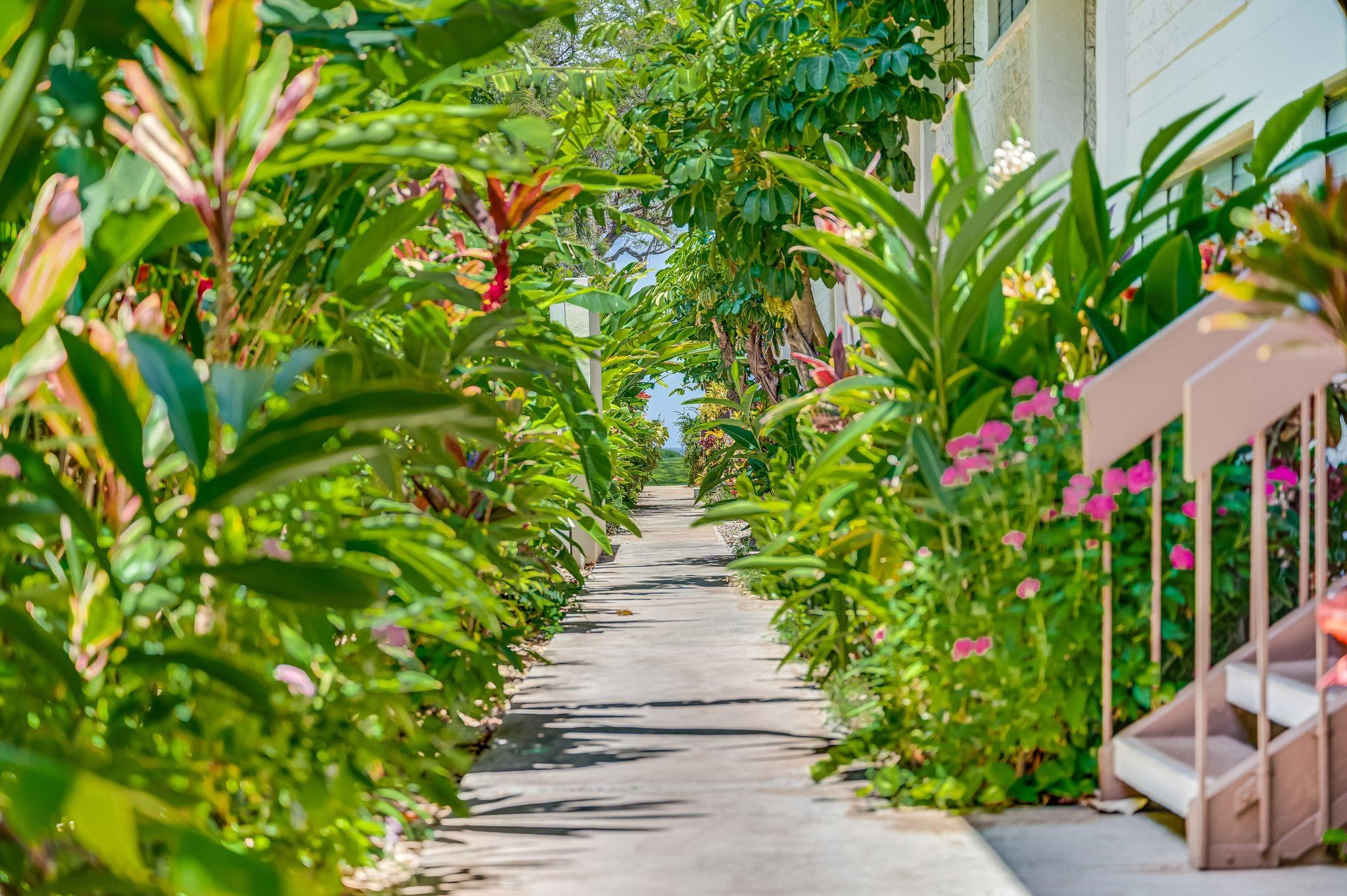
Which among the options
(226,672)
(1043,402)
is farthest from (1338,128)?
(226,672)

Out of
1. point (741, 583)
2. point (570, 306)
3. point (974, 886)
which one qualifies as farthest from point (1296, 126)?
point (570, 306)

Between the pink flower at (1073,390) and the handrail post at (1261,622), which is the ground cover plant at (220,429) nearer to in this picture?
the pink flower at (1073,390)

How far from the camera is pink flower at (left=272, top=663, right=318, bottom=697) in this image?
220cm

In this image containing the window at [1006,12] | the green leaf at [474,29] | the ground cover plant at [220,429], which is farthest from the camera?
the window at [1006,12]

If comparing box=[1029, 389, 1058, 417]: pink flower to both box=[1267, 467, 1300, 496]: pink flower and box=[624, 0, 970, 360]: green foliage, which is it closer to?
box=[1267, 467, 1300, 496]: pink flower

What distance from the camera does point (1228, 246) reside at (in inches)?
145

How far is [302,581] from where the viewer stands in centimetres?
152

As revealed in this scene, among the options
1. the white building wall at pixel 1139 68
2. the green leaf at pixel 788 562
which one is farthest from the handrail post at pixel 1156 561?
the white building wall at pixel 1139 68

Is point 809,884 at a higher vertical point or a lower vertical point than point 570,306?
lower

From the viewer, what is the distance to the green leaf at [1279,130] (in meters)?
3.60

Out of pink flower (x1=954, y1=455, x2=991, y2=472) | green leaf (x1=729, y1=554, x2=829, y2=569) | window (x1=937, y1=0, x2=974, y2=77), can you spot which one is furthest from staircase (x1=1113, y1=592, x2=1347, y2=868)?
window (x1=937, y1=0, x2=974, y2=77)

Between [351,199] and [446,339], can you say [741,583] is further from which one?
[351,199]

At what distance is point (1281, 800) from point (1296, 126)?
1831 millimetres

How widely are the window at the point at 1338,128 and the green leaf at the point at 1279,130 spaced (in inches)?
29.1
